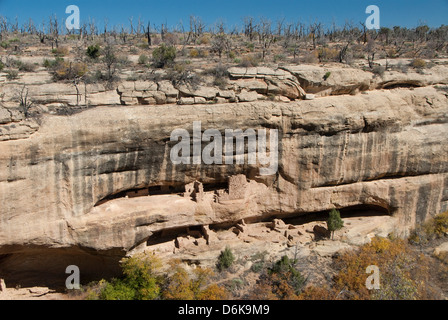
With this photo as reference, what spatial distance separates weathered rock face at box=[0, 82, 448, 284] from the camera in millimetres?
10656

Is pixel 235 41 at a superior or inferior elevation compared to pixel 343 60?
superior

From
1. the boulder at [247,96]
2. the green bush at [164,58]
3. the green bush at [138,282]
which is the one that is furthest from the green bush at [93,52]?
the green bush at [138,282]

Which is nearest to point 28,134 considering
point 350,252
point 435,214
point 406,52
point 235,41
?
point 350,252

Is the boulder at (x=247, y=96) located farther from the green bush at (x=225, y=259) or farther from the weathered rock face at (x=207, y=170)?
the green bush at (x=225, y=259)

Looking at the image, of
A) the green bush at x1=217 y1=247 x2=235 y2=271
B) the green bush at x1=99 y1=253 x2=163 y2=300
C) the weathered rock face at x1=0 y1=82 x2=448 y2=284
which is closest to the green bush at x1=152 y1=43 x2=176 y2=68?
the weathered rock face at x1=0 y1=82 x2=448 y2=284

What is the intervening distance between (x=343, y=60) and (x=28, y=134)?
48.3 ft

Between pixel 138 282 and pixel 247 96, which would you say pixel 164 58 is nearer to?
pixel 247 96

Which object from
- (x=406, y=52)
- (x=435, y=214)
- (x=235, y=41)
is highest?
(x=235, y=41)

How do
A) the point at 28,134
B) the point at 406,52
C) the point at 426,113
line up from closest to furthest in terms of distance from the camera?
the point at 28,134
the point at 426,113
the point at 406,52

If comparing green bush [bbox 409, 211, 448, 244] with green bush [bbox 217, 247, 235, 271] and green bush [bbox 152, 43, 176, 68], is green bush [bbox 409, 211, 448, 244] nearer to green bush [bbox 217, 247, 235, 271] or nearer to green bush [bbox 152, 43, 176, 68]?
green bush [bbox 217, 247, 235, 271]

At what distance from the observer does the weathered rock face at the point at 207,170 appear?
1066 cm

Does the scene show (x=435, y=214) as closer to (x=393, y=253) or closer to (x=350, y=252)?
(x=393, y=253)

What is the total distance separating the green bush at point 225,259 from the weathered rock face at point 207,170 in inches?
49.2

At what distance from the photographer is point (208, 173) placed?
1321 centimetres
